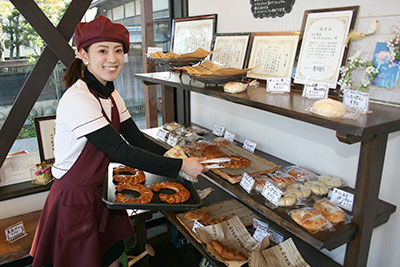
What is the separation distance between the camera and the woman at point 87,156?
148 centimetres

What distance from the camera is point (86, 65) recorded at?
164cm

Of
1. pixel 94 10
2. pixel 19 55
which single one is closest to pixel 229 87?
pixel 94 10

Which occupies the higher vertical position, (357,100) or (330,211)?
(357,100)

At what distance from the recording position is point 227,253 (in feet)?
4.87

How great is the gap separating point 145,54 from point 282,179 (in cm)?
180

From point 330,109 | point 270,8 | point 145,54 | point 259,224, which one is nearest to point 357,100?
point 330,109

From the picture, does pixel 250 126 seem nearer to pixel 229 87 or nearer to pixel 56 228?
pixel 229 87

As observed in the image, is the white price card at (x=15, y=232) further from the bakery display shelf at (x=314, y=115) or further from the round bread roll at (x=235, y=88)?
the round bread roll at (x=235, y=88)

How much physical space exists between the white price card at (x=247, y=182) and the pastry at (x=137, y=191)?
50 cm

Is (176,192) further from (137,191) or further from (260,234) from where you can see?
(260,234)

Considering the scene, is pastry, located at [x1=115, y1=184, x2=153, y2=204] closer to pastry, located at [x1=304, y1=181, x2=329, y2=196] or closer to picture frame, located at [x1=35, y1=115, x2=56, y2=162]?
pastry, located at [x1=304, y1=181, x2=329, y2=196]

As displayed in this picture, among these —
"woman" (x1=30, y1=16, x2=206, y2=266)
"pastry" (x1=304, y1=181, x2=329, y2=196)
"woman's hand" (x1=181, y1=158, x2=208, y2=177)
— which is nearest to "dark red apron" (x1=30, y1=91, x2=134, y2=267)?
"woman" (x1=30, y1=16, x2=206, y2=266)

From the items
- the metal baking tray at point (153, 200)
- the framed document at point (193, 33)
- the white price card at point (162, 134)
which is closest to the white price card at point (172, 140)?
the white price card at point (162, 134)

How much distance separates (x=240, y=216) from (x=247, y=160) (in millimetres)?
420
